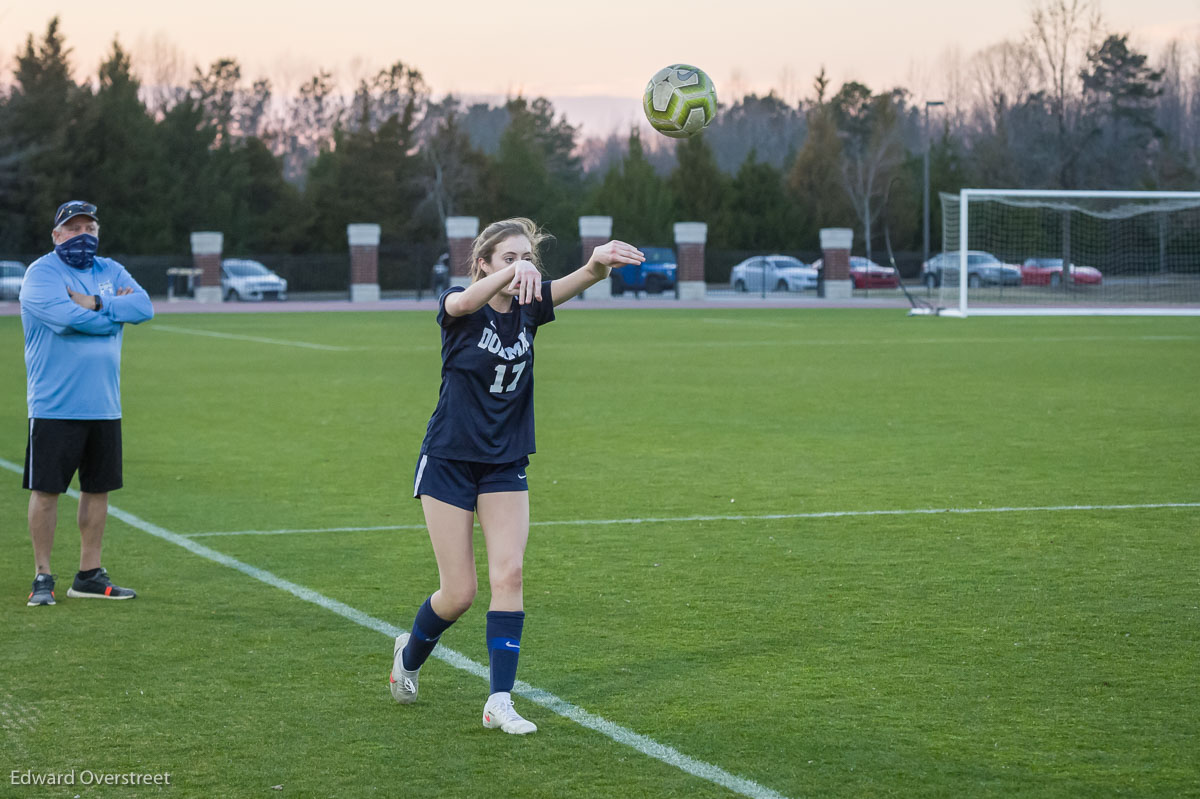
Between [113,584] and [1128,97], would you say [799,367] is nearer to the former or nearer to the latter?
[113,584]

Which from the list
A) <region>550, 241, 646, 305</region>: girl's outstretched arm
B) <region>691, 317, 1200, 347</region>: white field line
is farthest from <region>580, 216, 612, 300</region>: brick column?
<region>550, 241, 646, 305</region>: girl's outstretched arm

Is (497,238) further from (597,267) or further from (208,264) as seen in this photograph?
(208,264)

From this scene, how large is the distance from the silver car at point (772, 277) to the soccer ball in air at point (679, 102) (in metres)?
54.9

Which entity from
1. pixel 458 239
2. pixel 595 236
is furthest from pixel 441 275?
pixel 595 236

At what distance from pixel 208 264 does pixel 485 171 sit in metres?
20.7

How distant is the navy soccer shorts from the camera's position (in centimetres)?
529

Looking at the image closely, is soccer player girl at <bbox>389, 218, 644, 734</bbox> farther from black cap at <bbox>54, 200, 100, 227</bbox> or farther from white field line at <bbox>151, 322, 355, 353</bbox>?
white field line at <bbox>151, 322, 355, 353</bbox>

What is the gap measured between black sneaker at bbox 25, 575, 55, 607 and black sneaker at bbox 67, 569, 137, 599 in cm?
15

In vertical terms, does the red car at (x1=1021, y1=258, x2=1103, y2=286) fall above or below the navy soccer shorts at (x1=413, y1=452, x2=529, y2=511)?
above

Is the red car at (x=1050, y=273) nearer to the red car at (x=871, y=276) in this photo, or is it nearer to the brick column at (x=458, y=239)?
the red car at (x=871, y=276)

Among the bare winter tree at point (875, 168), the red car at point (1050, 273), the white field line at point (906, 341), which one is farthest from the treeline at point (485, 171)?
the white field line at point (906, 341)

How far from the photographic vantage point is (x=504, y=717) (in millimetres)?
5215

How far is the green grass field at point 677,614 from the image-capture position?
493cm

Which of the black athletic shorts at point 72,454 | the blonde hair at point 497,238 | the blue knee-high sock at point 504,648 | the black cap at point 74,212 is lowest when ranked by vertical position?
the blue knee-high sock at point 504,648
